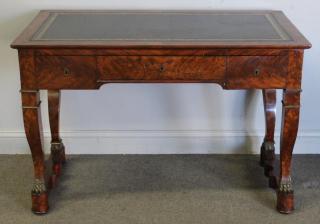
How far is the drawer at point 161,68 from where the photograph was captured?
6.34 ft

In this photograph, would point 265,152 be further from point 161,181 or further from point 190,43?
point 190,43

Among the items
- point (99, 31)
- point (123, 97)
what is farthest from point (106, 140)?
point (99, 31)

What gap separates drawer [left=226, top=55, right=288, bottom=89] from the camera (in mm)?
1928

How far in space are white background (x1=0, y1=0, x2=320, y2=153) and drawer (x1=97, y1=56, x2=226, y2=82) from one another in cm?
60

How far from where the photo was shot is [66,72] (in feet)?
6.40

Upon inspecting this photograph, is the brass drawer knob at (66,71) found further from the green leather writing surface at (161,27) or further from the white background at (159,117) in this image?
the white background at (159,117)

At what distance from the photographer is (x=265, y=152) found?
251cm

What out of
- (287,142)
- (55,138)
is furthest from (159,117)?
(287,142)

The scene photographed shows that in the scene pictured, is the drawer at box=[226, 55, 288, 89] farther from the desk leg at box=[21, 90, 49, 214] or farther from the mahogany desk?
the desk leg at box=[21, 90, 49, 214]

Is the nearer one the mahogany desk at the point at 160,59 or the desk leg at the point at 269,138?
the mahogany desk at the point at 160,59

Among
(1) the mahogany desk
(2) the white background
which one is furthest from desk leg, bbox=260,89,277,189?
(1) the mahogany desk

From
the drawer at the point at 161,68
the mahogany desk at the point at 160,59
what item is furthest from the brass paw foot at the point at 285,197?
the drawer at the point at 161,68

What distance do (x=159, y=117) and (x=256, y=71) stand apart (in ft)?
2.53

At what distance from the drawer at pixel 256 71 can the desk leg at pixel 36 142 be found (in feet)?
2.28
